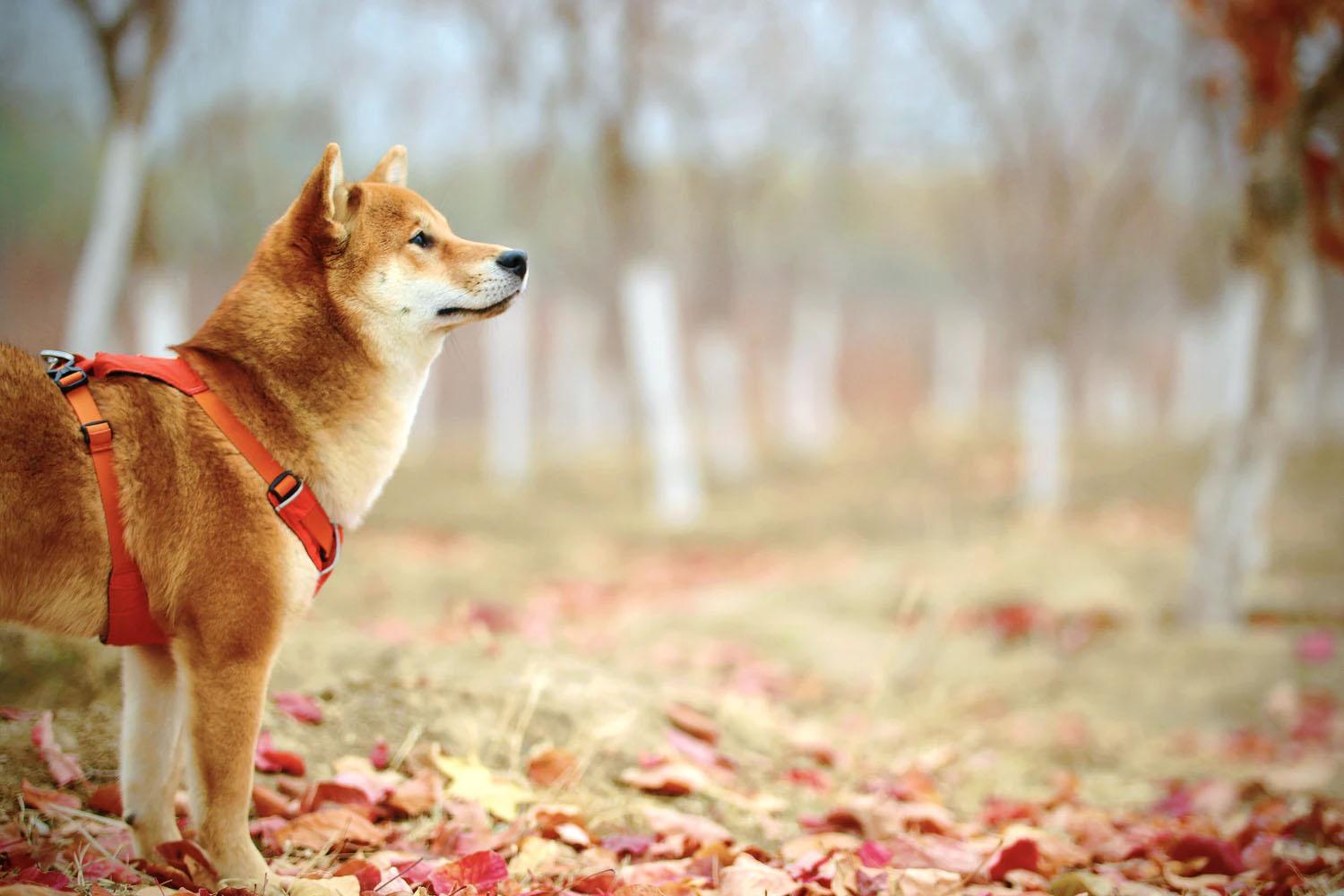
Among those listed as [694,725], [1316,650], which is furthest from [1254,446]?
[694,725]

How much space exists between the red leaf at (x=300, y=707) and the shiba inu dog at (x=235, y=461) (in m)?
0.75

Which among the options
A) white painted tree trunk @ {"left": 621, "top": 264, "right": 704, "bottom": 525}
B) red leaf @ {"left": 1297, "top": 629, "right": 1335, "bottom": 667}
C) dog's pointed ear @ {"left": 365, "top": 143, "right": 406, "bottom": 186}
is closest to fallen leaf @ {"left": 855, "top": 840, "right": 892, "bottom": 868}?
dog's pointed ear @ {"left": 365, "top": 143, "right": 406, "bottom": 186}

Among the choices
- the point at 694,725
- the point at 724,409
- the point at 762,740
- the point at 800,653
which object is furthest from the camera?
the point at 724,409

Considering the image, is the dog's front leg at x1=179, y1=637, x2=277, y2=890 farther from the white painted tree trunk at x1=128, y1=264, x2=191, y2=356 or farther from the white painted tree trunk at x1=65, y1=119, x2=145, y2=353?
the white painted tree trunk at x1=128, y1=264, x2=191, y2=356

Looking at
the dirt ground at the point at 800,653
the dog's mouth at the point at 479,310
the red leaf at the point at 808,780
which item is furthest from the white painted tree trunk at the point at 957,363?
Answer: the dog's mouth at the point at 479,310

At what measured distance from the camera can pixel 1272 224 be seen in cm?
698

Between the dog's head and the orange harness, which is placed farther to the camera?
the dog's head

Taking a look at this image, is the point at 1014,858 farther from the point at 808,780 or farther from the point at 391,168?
the point at 391,168

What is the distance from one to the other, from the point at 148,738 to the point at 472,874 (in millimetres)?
941

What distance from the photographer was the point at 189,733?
2188mm

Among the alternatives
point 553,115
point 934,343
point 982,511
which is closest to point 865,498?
point 982,511

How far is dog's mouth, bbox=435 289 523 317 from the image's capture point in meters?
2.49

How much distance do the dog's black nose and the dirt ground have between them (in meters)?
1.53

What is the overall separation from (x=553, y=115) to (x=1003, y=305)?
16.4 m
